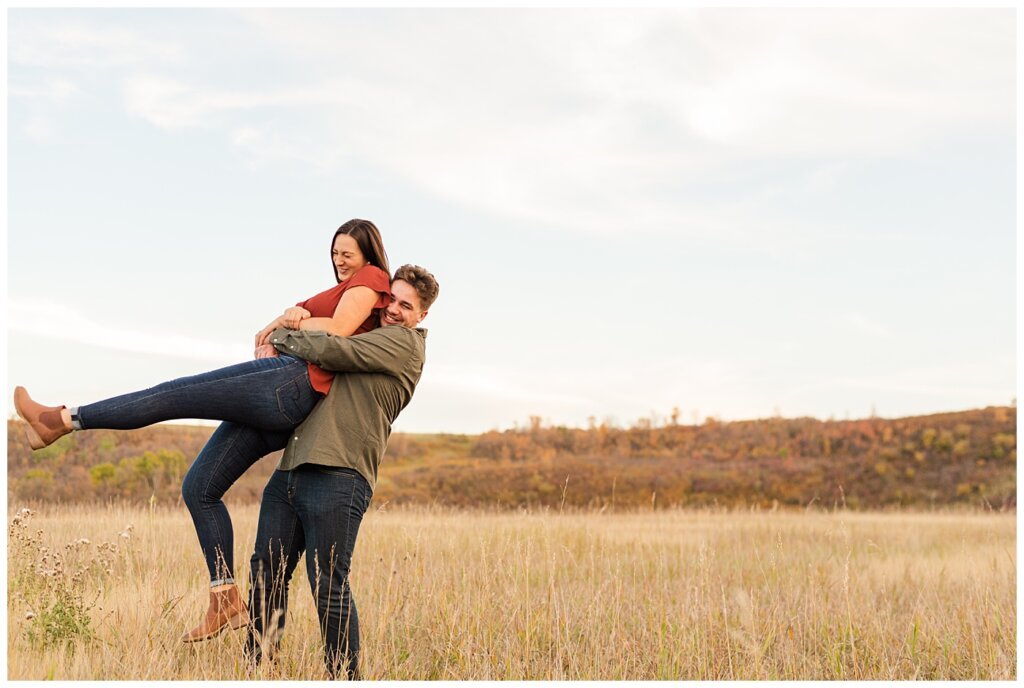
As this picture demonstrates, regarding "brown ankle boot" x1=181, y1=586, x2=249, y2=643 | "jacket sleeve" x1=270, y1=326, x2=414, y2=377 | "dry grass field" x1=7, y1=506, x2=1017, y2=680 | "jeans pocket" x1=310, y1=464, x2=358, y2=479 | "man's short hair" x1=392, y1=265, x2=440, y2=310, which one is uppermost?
"man's short hair" x1=392, y1=265, x2=440, y2=310

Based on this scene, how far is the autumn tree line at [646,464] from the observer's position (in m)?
19.1

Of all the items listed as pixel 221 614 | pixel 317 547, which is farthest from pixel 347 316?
pixel 221 614

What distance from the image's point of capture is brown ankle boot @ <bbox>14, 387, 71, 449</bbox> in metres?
4.65

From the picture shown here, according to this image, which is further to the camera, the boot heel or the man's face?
the man's face

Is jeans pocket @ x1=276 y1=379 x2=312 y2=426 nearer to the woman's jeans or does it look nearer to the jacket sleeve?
the woman's jeans

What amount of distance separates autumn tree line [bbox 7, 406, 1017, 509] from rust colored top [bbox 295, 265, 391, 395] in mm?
13485

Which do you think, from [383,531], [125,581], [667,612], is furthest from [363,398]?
[383,531]

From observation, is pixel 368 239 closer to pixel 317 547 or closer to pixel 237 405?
pixel 237 405

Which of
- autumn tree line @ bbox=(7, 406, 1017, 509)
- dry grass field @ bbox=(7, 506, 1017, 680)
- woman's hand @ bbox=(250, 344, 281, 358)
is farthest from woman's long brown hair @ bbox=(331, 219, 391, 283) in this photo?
autumn tree line @ bbox=(7, 406, 1017, 509)

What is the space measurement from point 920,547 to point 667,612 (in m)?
7.54

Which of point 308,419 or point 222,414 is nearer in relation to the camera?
point 222,414

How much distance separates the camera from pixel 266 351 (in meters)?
5.00

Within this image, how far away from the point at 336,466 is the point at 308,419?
1.02ft

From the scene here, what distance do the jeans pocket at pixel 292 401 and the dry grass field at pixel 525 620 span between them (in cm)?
138
